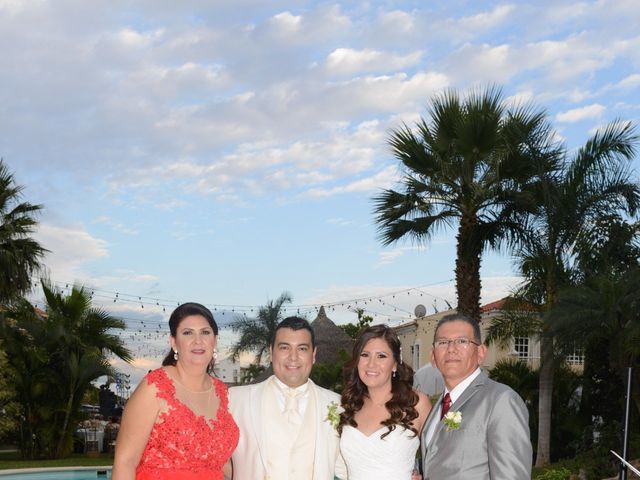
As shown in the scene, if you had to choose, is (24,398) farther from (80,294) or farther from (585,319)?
(585,319)

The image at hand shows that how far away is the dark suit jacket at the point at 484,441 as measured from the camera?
390 cm

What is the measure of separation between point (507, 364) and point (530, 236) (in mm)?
4624

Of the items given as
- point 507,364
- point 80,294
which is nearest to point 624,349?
point 507,364

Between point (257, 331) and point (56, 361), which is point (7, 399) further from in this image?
point (257, 331)

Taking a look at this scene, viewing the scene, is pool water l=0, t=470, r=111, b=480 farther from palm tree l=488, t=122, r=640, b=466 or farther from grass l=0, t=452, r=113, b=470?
palm tree l=488, t=122, r=640, b=466

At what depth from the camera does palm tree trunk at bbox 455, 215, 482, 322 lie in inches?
771

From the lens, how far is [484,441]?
4020 mm

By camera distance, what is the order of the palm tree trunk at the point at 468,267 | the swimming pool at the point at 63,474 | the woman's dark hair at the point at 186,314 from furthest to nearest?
the palm tree trunk at the point at 468,267, the swimming pool at the point at 63,474, the woman's dark hair at the point at 186,314

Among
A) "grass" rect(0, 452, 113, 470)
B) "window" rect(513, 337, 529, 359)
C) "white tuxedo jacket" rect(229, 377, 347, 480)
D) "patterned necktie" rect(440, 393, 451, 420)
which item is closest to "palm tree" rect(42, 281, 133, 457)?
"grass" rect(0, 452, 113, 470)

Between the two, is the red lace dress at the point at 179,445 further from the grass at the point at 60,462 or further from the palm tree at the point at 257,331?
the palm tree at the point at 257,331

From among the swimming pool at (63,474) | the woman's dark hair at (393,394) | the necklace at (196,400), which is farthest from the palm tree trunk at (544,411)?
the necklace at (196,400)

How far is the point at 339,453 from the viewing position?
5086mm

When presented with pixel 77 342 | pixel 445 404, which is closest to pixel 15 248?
pixel 77 342

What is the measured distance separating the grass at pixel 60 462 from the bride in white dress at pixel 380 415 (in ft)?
55.0
